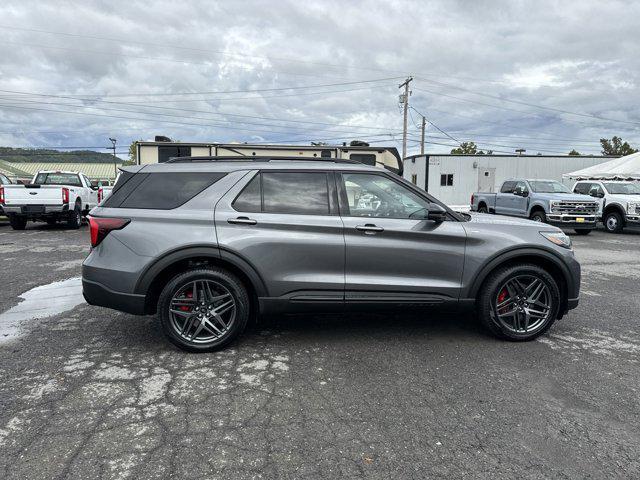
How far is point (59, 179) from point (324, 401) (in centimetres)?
1642

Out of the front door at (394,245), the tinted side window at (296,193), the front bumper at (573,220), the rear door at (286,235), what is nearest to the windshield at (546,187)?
the front bumper at (573,220)

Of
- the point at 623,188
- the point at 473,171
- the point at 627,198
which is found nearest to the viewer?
the point at 627,198

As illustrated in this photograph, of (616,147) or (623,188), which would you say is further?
(616,147)

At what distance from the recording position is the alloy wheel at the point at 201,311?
13.2 ft

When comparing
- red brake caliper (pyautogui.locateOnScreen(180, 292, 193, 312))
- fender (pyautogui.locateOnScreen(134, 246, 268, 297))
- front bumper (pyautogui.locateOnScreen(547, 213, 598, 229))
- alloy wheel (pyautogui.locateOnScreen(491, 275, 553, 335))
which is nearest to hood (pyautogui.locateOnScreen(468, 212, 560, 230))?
alloy wheel (pyautogui.locateOnScreen(491, 275, 553, 335))

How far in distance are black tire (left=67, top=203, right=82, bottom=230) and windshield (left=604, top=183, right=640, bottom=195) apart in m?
18.0

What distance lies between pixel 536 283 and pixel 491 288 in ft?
1.55

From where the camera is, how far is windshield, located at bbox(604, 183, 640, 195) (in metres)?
16.4

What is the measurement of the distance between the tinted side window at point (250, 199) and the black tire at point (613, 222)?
52.4 feet

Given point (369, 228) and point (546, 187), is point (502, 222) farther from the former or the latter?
point (546, 187)

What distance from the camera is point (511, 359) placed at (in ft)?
13.1

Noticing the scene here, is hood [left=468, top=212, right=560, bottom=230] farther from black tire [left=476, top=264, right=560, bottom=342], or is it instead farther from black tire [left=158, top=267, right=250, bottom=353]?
black tire [left=158, top=267, right=250, bottom=353]

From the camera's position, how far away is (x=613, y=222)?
16.2 meters

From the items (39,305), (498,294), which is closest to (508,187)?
(498,294)
